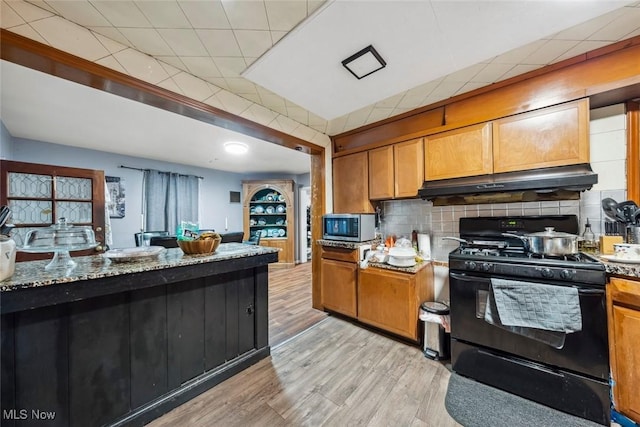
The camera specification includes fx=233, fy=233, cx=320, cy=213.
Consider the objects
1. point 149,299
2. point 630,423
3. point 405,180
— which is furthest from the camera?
point 405,180

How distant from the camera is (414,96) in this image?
2111 millimetres

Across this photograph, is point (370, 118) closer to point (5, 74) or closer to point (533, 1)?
point (533, 1)

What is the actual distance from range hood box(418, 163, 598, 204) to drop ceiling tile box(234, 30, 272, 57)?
5.73ft

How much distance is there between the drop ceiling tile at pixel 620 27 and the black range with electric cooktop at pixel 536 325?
1189 millimetres

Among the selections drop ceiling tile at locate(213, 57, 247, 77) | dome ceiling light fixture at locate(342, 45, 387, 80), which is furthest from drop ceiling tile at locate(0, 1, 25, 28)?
dome ceiling light fixture at locate(342, 45, 387, 80)

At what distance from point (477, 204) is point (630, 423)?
1.59m

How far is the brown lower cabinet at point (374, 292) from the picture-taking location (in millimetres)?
2141

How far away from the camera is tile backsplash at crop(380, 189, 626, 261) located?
5.86ft

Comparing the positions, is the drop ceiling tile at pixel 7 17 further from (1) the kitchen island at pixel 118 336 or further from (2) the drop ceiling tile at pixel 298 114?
(2) the drop ceiling tile at pixel 298 114

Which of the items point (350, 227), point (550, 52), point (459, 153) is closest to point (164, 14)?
point (350, 227)

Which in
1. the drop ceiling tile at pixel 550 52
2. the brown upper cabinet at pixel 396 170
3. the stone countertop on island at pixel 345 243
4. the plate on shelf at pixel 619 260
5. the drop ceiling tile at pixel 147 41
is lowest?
the stone countertop on island at pixel 345 243

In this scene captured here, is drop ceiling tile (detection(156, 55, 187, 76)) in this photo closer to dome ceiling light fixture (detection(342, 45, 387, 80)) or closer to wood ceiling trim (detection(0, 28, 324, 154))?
wood ceiling trim (detection(0, 28, 324, 154))

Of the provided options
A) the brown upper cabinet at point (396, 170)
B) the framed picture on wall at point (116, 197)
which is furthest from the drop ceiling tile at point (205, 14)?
the framed picture on wall at point (116, 197)

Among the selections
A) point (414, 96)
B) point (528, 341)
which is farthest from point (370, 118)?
point (528, 341)
